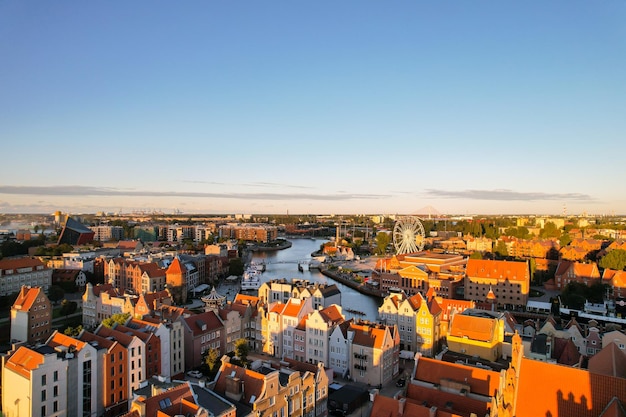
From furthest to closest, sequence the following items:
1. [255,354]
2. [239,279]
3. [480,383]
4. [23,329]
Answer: [239,279] < [23,329] < [255,354] < [480,383]

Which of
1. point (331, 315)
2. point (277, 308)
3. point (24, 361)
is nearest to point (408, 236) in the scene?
point (277, 308)

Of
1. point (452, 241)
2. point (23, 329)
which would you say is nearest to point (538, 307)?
point (23, 329)

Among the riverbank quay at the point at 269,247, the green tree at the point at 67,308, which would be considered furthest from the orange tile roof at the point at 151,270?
the riverbank quay at the point at 269,247

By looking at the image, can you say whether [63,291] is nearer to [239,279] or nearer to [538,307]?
[239,279]

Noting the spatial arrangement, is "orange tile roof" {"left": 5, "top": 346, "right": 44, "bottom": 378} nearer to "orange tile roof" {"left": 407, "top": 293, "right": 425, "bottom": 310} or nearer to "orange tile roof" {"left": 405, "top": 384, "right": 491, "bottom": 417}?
"orange tile roof" {"left": 405, "top": 384, "right": 491, "bottom": 417}

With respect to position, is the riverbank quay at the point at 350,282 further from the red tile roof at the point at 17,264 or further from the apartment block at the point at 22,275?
the red tile roof at the point at 17,264
